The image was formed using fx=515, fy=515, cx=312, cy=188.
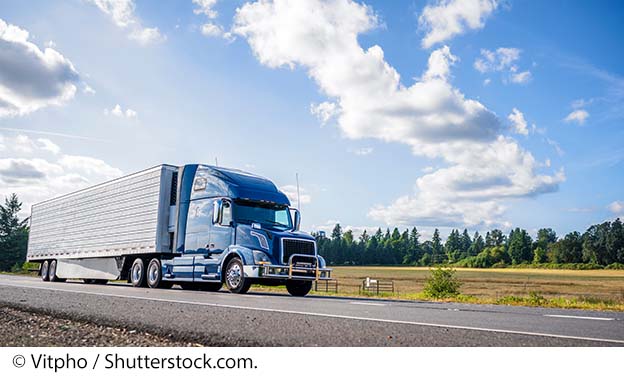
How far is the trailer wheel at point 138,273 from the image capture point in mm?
18814

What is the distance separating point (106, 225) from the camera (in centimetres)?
2120

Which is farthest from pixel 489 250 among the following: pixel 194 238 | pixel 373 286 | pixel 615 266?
pixel 194 238

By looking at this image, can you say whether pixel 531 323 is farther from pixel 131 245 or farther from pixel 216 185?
pixel 131 245

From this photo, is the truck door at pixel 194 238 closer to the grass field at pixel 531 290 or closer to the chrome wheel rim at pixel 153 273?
the chrome wheel rim at pixel 153 273

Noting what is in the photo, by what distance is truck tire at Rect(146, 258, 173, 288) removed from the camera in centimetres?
1786

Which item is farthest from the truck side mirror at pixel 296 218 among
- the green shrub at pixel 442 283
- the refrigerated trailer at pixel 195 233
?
the green shrub at pixel 442 283

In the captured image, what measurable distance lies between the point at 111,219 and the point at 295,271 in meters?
9.90

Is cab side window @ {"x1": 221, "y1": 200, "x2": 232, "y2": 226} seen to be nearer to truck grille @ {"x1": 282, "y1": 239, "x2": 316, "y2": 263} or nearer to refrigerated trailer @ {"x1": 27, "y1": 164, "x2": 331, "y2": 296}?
refrigerated trailer @ {"x1": 27, "y1": 164, "x2": 331, "y2": 296}

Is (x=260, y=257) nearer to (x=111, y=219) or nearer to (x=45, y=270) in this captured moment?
(x=111, y=219)

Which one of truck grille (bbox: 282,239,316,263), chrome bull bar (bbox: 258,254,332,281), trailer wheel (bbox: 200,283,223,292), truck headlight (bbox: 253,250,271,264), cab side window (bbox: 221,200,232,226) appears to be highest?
cab side window (bbox: 221,200,232,226)

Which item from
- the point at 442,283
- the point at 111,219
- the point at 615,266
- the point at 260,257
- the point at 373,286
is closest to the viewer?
the point at 260,257

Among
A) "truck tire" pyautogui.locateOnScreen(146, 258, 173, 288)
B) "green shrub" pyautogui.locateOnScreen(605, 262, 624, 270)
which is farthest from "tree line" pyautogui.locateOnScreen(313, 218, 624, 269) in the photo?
"truck tire" pyautogui.locateOnScreen(146, 258, 173, 288)
